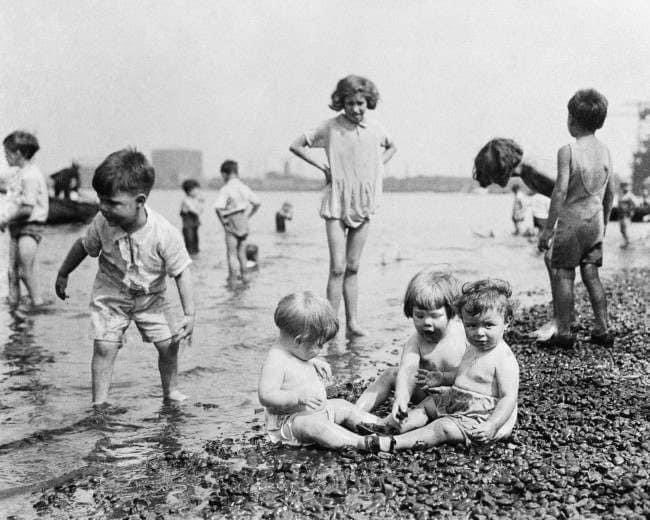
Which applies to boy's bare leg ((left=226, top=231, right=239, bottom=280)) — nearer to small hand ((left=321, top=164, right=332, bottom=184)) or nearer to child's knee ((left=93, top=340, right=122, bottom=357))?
small hand ((left=321, top=164, right=332, bottom=184))

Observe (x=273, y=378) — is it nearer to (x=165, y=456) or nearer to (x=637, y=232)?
(x=165, y=456)

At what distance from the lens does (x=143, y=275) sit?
496cm

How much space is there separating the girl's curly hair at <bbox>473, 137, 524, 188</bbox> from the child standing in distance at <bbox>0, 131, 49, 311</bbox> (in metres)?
4.94

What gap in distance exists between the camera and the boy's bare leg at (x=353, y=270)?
720 cm

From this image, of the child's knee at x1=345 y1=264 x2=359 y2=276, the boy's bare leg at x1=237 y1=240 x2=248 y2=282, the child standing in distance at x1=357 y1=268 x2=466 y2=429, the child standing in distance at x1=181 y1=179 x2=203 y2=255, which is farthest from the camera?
the child standing in distance at x1=181 y1=179 x2=203 y2=255

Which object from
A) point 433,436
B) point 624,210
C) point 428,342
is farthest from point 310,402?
point 624,210

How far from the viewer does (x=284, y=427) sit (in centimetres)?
429

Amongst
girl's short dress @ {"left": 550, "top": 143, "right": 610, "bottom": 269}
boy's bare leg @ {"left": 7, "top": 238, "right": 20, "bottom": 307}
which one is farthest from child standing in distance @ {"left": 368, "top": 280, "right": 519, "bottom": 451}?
boy's bare leg @ {"left": 7, "top": 238, "right": 20, "bottom": 307}

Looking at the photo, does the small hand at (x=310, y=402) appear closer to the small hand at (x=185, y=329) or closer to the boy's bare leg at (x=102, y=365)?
the small hand at (x=185, y=329)

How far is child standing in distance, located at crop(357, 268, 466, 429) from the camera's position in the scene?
14.4 feet

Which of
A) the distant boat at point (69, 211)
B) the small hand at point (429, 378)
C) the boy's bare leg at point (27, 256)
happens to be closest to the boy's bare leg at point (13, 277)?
the boy's bare leg at point (27, 256)

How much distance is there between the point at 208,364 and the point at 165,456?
8.38 feet

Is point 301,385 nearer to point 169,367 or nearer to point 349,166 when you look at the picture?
point 169,367

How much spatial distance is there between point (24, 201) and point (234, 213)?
4.58m
